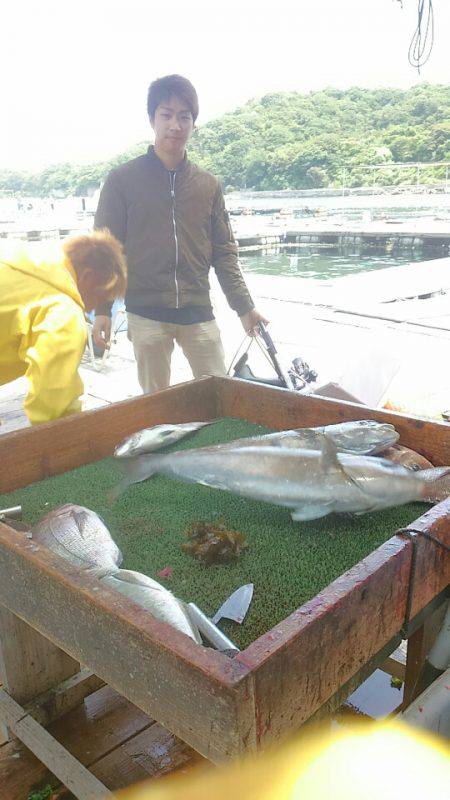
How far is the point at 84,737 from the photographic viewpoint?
2426mm

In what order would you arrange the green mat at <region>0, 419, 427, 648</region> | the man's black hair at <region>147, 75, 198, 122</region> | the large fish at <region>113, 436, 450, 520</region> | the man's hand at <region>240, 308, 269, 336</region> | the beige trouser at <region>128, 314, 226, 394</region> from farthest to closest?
the man's hand at <region>240, 308, 269, 336</region> → the beige trouser at <region>128, 314, 226, 394</region> → the man's black hair at <region>147, 75, 198, 122</region> → the large fish at <region>113, 436, 450, 520</region> → the green mat at <region>0, 419, 427, 648</region>

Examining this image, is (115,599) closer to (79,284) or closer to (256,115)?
(79,284)

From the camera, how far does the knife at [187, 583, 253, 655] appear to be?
143 cm

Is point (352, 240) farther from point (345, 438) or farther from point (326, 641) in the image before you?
point (326, 641)

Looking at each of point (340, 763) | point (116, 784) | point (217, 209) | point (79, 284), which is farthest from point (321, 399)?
point (217, 209)

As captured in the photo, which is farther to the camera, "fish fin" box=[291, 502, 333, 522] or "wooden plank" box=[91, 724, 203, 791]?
"wooden plank" box=[91, 724, 203, 791]

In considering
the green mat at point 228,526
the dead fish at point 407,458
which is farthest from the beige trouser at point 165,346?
the dead fish at point 407,458

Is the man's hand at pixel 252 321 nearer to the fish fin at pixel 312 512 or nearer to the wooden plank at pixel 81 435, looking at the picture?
the wooden plank at pixel 81 435

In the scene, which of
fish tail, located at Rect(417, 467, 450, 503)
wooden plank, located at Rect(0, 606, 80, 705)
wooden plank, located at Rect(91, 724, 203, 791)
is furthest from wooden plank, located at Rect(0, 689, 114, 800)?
fish tail, located at Rect(417, 467, 450, 503)

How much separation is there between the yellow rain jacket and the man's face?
1.95 meters

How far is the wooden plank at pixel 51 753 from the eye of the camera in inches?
76.7

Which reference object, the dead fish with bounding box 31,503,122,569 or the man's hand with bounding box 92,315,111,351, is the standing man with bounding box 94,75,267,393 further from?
the dead fish with bounding box 31,503,122,569

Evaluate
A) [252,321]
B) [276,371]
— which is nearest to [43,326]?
[252,321]

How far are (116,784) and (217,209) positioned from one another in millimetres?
3544
